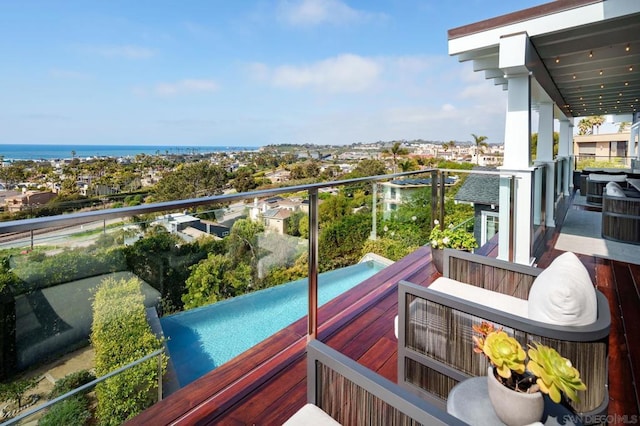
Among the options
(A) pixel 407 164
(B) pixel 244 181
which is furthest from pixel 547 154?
(A) pixel 407 164

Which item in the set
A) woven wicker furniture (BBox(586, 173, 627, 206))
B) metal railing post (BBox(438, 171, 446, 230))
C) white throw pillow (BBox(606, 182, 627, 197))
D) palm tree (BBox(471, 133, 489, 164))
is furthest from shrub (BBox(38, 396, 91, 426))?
palm tree (BBox(471, 133, 489, 164))

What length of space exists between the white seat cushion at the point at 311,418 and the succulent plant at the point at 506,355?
570mm

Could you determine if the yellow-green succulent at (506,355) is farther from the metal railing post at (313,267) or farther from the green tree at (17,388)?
Result: the green tree at (17,388)

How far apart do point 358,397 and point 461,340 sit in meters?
0.77

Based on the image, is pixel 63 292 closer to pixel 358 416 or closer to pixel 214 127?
pixel 358 416

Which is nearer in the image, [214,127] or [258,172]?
[258,172]

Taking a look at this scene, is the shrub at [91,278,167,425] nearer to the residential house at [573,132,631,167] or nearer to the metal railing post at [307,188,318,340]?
the metal railing post at [307,188,318,340]

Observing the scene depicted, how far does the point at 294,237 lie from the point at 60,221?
1464 millimetres

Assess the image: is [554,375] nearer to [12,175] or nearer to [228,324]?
[228,324]

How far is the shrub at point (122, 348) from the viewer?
1.69 m

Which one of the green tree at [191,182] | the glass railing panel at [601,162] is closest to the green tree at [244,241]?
the glass railing panel at [601,162]

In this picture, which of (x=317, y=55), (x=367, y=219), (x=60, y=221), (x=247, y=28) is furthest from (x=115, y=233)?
(x=317, y=55)

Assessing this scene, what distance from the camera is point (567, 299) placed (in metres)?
1.42

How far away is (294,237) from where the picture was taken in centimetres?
247
